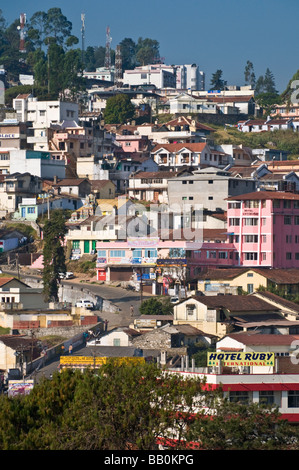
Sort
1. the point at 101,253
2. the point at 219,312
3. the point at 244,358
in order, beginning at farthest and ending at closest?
the point at 101,253, the point at 219,312, the point at 244,358

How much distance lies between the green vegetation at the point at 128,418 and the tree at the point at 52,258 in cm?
3189

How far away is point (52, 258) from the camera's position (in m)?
67.7

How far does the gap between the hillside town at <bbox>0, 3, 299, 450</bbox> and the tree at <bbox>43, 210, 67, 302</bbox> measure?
0.61 meters

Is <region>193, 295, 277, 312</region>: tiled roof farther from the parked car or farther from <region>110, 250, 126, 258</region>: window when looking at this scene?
<region>110, 250, 126, 258</region>: window

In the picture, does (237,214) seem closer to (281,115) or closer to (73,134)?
(73,134)

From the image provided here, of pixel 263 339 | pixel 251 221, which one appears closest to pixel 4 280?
pixel 251 221

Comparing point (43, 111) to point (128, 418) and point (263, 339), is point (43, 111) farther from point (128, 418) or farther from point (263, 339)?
point (128, 418)

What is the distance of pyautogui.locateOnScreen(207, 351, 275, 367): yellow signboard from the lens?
134ft

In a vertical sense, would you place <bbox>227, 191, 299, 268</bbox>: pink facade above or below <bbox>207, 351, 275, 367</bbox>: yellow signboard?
above

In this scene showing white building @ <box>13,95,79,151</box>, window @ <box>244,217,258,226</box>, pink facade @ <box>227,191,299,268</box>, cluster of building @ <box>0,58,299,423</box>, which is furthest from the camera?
white building @ <box>13,95,79,151</box>

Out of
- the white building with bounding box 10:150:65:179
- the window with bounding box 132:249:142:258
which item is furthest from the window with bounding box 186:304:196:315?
the white building with bounding box 10:150:65:179

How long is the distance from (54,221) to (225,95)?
7327cm

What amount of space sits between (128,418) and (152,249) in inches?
1654
